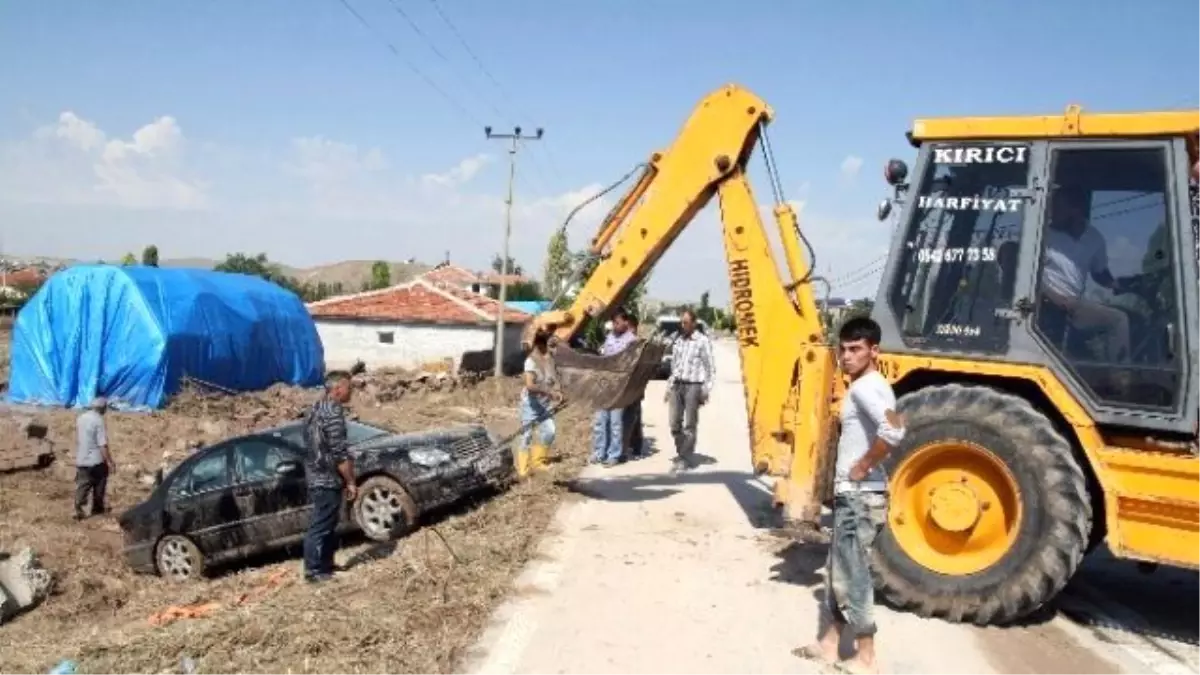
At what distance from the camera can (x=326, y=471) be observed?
7820 mm

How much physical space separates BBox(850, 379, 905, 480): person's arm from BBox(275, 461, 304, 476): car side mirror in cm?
631

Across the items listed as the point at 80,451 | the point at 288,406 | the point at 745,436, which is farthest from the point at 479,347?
the point at 80,451

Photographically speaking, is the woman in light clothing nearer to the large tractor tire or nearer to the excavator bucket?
the excavator bucket

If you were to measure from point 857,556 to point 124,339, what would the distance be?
20.2 m

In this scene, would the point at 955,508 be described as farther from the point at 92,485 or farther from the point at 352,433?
the point at 92,485

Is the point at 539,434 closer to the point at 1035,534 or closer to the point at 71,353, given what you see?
the point at 1035,534

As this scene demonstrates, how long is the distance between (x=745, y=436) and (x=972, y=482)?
32.4 feet

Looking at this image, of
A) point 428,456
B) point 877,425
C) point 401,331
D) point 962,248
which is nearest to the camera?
point 877,425

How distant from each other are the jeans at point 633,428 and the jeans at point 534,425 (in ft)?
5.14

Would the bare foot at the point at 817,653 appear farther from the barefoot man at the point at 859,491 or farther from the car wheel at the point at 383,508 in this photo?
the car wheel at the point at 383,508

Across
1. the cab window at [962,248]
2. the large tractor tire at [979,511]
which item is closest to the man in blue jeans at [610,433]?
the cab window at [962,248]

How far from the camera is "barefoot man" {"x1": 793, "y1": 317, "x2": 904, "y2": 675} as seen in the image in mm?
5195

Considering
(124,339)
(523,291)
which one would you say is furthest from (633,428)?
(523,291)

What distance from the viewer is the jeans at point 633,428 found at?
12906mm
